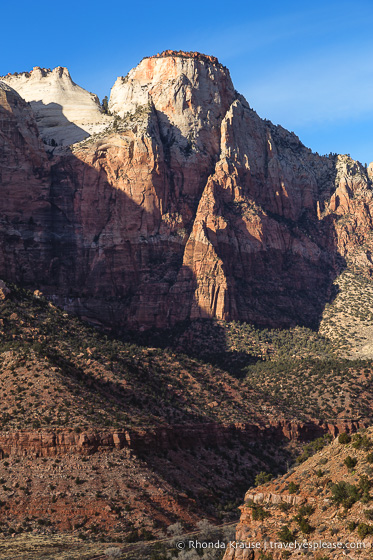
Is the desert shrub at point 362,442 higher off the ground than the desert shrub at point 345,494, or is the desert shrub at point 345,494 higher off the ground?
the desert shrub at point 362,442

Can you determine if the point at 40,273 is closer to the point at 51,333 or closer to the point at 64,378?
the point at 51,333

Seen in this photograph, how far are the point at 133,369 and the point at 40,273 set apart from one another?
60.0m

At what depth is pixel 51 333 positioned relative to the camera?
14288 cm

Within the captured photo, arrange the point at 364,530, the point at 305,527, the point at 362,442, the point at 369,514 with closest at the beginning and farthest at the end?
the point at 364,530
the point at 369,514
the point at 305,527
the point at 362,442

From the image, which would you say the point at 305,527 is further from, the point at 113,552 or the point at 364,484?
the point at 113,552

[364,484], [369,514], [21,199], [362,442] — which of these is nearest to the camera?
[369,514]

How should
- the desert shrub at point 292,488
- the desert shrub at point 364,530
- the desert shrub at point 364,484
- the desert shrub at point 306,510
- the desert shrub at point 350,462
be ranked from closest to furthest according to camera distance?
the desert shrub at point 364,530, the desert shrub at point 364,484, the desert shrub at point 306,510, the desert shrub at point 350,462, the desert shrub at point 292,488

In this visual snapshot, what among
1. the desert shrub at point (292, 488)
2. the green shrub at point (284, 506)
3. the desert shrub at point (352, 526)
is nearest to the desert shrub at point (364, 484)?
the desert shrub at point (352, 526)

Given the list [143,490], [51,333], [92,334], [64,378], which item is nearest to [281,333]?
[92,334]

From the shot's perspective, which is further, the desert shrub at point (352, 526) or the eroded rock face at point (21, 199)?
the eroded rock face at point (21, 199)

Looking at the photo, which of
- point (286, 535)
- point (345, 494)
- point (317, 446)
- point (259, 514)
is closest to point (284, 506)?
point (259, 514)

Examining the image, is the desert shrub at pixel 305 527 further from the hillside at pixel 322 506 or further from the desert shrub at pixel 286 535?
the desert shrub at pixel 286 535

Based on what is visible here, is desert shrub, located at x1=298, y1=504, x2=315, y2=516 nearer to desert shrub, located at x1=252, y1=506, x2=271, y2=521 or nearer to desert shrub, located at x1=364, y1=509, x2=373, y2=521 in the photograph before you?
desert shrub, located at x1=252, y1=506, x2=271, y2=521

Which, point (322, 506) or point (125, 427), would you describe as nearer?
point (322, 506)
